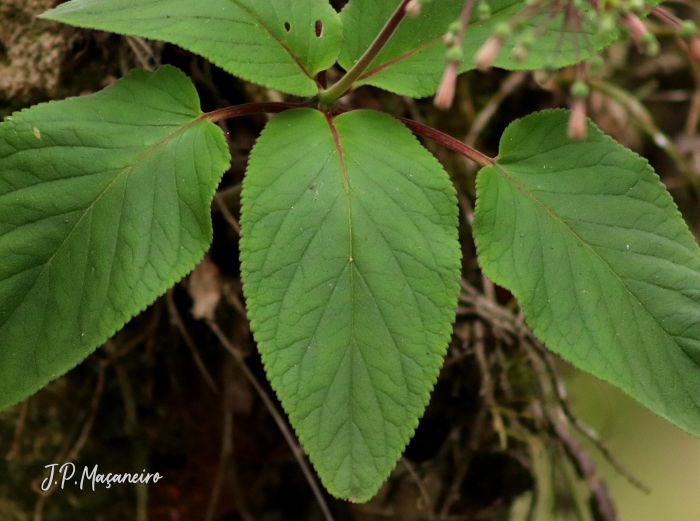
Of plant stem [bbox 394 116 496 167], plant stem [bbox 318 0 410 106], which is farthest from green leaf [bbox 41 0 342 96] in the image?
plant stem [bbox 394 116 496 167]

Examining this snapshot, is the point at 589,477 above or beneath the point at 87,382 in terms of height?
beneath

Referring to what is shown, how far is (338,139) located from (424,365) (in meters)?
0.30

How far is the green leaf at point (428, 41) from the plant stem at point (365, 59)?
1.5 inches

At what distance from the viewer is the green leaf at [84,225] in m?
0.68

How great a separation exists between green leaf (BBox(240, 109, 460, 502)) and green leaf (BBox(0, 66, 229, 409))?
3.6 inches

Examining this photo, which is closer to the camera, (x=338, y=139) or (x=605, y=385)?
(x=338, y=139)

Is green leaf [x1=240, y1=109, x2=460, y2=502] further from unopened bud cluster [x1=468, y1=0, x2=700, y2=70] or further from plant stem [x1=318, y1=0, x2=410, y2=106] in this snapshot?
unopened bud cluster [x1=468, y1=0, x2=700, y2=70]

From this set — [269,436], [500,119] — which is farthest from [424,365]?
[500,119]

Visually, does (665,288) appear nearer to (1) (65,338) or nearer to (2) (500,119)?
(1) (65,338)

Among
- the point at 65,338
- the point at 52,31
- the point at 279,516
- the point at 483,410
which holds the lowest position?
the point at 279,516

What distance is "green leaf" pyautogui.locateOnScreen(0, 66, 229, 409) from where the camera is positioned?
68cm

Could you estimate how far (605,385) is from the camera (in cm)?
172

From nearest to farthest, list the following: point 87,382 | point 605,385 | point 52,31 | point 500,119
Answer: point 52,31
point 87,382
point 500,119
point 605,385

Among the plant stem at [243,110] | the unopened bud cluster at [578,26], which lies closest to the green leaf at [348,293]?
the plant stem at [243,110]
